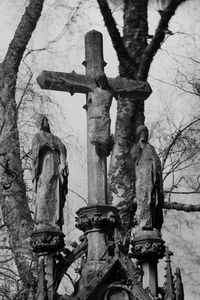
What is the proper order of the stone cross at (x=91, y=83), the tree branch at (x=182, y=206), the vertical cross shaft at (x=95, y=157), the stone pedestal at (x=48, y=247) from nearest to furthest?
the stone pedestal at (x=48, y=247) < the vertical cross shaft at (x=95, y=157) < the stone cross at (x=91, y=83) < the tree branch at (x=182, y=206)

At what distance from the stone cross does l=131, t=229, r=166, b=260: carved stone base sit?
773mm

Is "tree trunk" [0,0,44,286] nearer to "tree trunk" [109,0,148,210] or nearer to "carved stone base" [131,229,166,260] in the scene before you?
"tree trunk" [109,0,148,210]

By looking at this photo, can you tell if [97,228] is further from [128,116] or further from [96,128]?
[128,116]

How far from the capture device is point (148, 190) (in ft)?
30.3

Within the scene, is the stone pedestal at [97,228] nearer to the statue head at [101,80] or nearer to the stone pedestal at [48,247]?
the stone pedestal at [48,247]

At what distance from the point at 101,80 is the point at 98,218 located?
1925 mm

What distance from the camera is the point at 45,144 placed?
30.9ft

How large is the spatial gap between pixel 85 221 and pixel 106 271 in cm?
65

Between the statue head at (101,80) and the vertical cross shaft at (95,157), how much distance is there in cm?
10

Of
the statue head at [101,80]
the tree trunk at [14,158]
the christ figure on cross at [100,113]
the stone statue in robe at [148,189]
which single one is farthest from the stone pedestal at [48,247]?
the tree trunk at [14,158]

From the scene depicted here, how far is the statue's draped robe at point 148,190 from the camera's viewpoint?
9.16m

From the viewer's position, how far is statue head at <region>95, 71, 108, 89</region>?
9938mm

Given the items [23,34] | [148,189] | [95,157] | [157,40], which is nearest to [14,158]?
[23,34]

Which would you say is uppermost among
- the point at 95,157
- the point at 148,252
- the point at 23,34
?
the point at 23,34
